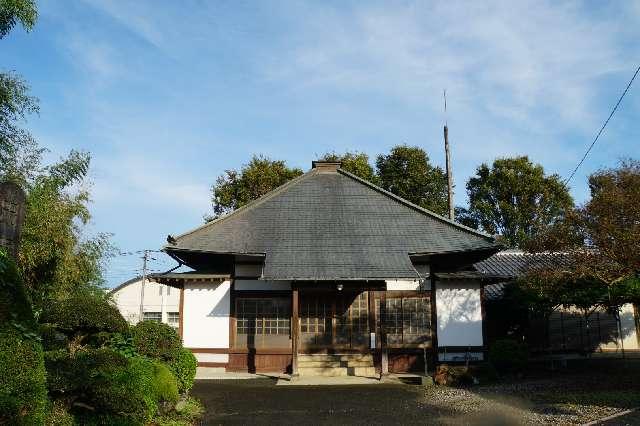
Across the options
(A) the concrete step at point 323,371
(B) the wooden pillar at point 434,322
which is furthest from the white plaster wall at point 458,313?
(A) the concrete step at point 323,371

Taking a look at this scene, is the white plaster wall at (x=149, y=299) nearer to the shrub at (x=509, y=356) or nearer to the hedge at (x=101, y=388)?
the shrub at (x=509, y=356)

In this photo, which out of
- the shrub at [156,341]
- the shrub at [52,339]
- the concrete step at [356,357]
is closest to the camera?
the shrub at [52,339]

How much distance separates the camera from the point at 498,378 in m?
14.4

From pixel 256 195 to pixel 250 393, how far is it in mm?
17728

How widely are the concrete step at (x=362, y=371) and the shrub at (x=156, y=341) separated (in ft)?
21.8

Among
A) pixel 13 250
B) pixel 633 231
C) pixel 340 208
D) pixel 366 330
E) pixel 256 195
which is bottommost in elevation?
pixel 366 330

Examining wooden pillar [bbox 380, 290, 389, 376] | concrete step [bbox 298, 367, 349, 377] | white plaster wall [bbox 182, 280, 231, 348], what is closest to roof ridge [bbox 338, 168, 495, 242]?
wooden pillar [bbox 380, 290, 389, 376]

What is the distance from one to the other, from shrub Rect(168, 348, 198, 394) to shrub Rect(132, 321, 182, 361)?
0.35 feet

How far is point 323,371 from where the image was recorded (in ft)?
51.6

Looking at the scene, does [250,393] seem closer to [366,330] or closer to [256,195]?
[366,330]

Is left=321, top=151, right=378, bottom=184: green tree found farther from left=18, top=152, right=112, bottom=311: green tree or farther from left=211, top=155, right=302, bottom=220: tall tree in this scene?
left=18, top=152, right=112, bottom=311: green tree

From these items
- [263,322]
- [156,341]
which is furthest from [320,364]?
[156,341]

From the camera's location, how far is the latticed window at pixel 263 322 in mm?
16281

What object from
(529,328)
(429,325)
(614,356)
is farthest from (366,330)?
(614,356)
